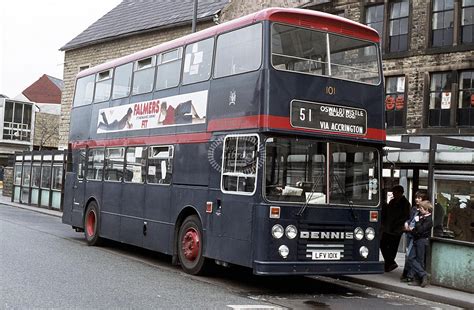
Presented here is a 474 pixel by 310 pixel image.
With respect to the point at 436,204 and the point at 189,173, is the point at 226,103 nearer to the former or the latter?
the point at 189,173

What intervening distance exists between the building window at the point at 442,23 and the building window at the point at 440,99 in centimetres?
123

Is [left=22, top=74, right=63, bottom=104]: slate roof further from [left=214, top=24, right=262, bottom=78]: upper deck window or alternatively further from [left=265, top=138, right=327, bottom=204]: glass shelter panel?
[left=265, top=138, right=327, bottom=204]: glass shelter panel

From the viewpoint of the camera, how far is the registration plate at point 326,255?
30.6ft

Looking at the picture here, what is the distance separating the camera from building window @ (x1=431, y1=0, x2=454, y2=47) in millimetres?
22391

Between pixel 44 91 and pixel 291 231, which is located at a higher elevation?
pixel 44 91

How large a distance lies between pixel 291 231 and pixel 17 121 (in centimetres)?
6891

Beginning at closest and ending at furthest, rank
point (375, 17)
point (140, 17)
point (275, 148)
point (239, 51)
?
point (275, 148)
point (239, 51)
point (375, 17)
point (140, 17)

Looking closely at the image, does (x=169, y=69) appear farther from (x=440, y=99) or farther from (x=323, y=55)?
(x=440, y=99)

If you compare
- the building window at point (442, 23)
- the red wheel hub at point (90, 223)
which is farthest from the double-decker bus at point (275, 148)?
the building window at point (442, 23)

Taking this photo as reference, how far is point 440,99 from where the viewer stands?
74.3ft

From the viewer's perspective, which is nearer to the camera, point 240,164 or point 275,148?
point 275,148

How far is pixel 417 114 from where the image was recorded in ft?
75.4

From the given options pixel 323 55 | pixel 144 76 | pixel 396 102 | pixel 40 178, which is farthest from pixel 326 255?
pixel 40 178

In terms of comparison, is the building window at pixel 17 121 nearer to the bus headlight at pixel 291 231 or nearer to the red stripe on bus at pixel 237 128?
the red stripe on bus at pixel 237 128
